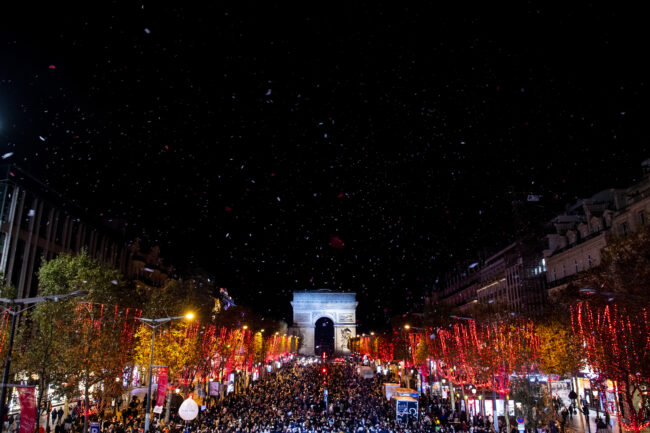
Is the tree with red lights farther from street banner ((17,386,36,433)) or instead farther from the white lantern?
street banner ((17,386,36,433))

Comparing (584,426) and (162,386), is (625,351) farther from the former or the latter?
(162,386)

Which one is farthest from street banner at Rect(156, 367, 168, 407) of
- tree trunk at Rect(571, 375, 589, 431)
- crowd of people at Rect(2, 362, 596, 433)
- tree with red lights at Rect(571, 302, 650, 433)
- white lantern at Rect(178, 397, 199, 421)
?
tree trunk at Rect(571, 375, 589, 431)

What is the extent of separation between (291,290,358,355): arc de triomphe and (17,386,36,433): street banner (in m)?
140

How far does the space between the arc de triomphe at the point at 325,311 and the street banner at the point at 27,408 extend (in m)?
140

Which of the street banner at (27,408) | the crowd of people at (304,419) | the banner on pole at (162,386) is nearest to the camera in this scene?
the street banner at (27,408)

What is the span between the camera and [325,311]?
157 m

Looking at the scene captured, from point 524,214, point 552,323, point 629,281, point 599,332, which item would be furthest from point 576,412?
point 524,214

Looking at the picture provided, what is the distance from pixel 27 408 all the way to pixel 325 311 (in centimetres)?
14315

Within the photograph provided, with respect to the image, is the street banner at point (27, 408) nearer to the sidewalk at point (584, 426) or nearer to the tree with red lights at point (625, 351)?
the tree with red lights at point (625, 351)

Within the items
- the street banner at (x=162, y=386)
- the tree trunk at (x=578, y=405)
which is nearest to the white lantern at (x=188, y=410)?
the street banner at (x=162, y=386)

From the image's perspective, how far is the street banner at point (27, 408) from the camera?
1612 cm

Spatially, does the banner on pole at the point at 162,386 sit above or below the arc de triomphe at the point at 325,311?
below

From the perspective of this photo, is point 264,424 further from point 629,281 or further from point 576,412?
point 576,412

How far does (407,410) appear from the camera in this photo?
36.0m
